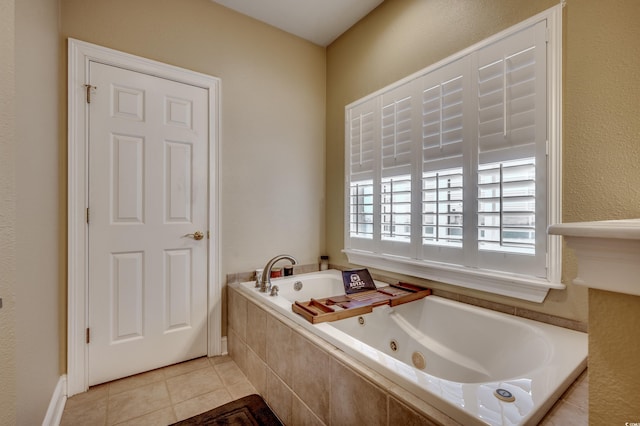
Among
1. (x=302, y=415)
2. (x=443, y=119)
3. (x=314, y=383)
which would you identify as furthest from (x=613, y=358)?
(x=443, y=119)

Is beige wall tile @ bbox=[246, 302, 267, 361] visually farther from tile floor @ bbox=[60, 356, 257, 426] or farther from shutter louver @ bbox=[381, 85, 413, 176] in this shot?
shutter louver @ bbox=[381, 85, 413, 176]

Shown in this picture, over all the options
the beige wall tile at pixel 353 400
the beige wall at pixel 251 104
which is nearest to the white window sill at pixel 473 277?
the beige wall at pixel 251 104

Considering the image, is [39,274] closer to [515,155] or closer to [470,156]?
[470,156]

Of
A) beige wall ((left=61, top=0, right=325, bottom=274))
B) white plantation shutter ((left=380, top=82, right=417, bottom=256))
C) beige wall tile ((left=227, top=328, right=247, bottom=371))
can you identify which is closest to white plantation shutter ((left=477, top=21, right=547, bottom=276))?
white plantation shutter ((left=380, top=82, right=417, bottom=256))

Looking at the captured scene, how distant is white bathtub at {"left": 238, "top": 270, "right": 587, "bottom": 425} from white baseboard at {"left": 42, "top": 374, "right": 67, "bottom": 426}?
3.68ft

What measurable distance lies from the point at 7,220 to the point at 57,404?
52.8 inches

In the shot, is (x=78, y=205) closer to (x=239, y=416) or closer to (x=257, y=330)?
(x=257, y=330)

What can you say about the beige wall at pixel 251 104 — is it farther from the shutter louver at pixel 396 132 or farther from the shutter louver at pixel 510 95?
the shutter louver at pixel 510 95

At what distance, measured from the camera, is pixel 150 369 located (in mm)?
1994

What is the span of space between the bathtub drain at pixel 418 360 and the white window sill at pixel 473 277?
0.48 m

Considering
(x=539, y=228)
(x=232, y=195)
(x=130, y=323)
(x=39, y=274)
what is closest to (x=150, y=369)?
(x=130, y=323)

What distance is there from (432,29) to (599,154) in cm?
126

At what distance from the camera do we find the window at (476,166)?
1.38m

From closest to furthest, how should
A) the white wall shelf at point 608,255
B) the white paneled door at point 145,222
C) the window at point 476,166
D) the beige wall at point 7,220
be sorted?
the white wall shelf at point 608,255, the beige wall at point 7,220, the window at point 476,166, the white paneled door at point 145,222
